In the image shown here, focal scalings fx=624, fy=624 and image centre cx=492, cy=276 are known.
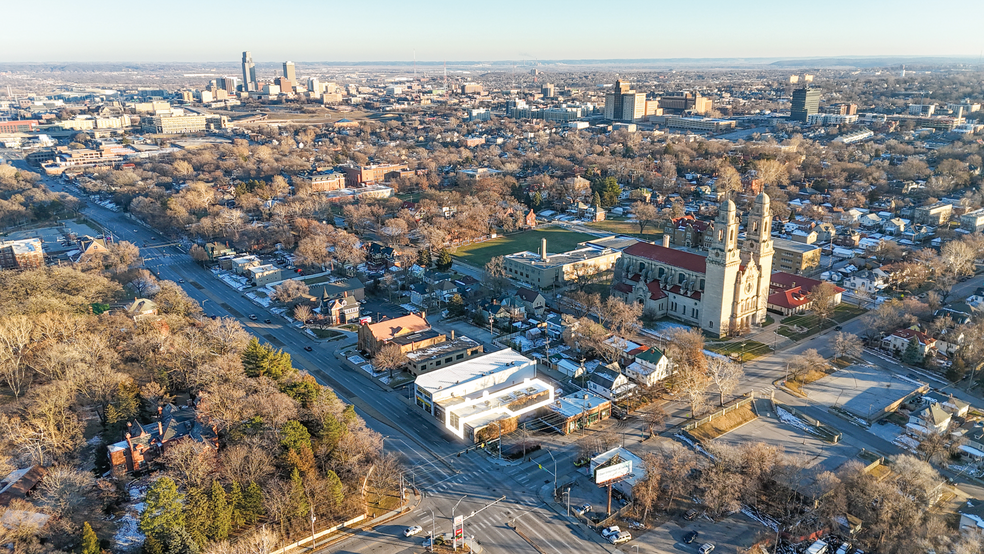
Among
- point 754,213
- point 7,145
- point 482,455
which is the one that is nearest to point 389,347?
point 482,455

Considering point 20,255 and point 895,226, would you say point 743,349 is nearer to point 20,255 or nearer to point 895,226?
point 895,226

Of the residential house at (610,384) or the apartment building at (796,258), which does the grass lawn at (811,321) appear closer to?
the apartment building at (796,258)

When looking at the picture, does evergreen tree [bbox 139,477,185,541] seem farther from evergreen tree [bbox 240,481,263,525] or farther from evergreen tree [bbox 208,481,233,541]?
evergreen tree [bbox 240,481,263,525]

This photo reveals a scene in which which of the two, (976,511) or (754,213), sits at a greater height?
(754,213)

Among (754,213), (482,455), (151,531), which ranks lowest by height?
(482,455)

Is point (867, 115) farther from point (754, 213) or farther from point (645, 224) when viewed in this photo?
point (754, 213)

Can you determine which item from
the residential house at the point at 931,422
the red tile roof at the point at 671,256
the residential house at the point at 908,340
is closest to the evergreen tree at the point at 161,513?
the residential house at the point at 931,422

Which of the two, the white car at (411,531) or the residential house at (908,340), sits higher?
the residential house at (908,340)
